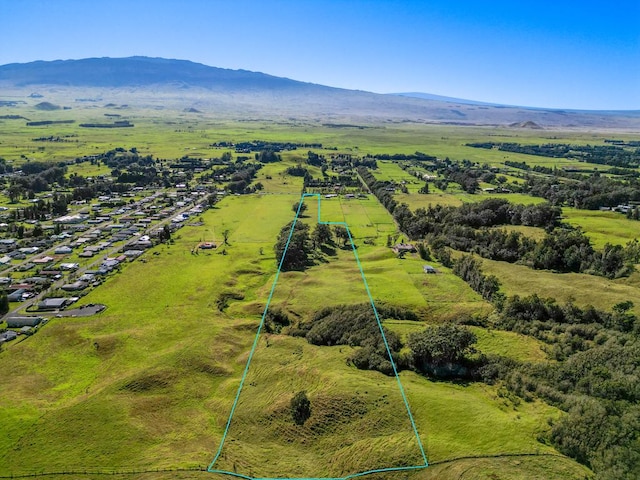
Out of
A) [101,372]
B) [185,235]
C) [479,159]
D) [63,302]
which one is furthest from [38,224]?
[479,159]

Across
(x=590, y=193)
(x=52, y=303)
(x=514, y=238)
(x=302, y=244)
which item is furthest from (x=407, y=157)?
(x=52, y=303)

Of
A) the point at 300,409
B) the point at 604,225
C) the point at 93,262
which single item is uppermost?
the point at 604,225

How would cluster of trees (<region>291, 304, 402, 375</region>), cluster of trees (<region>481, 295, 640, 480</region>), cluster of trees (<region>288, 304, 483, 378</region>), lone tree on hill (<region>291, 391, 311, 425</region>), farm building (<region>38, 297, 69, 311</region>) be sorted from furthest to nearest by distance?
farm building (<region>38, 297, 69, 311</region>) → cluster of trees (<region>291, 304, 402, 375</region>) → cluster of trees (<region>288, 304, 483, 378</region>) → lone tree on hill (<region>291, 391, 311, 425</region>) → cluster of trees (<region>481, 295, 640, 480</region>)

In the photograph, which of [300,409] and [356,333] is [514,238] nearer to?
[356,333]

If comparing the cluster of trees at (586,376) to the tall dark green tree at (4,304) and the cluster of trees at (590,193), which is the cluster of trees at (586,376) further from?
the cluster of trees at (590,193)

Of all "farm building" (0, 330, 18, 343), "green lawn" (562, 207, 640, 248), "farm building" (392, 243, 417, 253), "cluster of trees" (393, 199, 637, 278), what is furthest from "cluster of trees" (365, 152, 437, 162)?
"farm building" (0, 330, 18, 343)

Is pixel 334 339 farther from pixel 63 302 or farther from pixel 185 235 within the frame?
pixel 185 235

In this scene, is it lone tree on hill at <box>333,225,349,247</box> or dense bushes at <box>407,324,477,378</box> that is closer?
dense bushes at <box>407,324,477,378</box>

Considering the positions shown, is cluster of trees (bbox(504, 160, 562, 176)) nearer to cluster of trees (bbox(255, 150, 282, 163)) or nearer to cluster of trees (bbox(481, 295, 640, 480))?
cluster of trees (bbox(255, 150, 282, 163))

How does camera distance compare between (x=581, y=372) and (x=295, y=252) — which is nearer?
(x=581, y=372)
